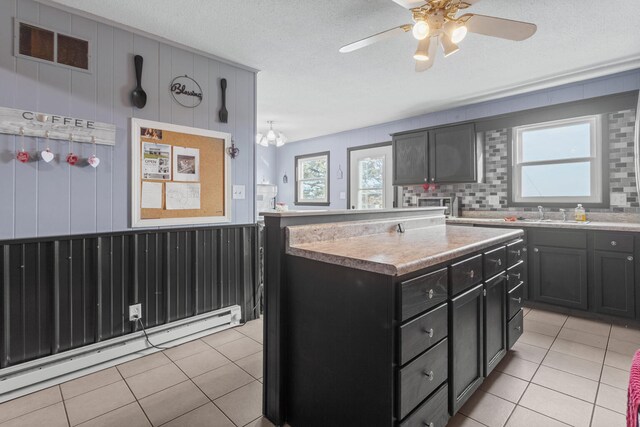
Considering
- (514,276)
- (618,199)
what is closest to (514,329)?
(514,276)

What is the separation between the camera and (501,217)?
13.5ft

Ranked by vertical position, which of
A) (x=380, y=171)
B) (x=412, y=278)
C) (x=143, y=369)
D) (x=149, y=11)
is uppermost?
(x=149, y=11)

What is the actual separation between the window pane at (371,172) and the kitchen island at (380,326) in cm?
361

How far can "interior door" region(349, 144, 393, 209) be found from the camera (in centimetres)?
536

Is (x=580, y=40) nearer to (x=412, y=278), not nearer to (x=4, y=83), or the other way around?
(x=412, y=278)

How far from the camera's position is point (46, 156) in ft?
6.65

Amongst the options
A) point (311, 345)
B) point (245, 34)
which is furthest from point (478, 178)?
point (311, 345)

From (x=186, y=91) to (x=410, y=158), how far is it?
3138mm

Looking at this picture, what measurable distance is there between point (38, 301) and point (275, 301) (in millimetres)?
1586

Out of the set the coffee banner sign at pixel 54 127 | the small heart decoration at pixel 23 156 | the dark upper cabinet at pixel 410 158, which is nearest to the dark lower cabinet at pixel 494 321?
the dark upper cabinet at pixel 410 158

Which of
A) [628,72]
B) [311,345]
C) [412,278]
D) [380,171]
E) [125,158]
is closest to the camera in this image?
[412,278]

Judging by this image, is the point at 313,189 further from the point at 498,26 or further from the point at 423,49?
the point at 498,26

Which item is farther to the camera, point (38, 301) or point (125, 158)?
point (125, 158)

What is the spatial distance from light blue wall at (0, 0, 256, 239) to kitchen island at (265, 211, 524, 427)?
1557mm
